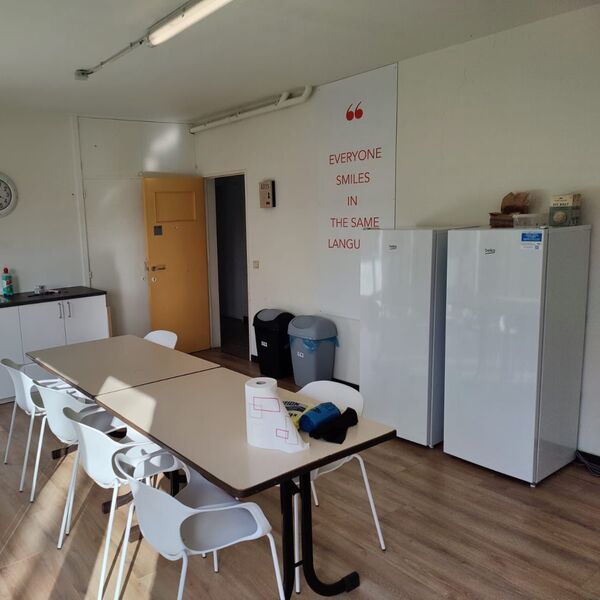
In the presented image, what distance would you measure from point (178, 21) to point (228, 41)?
62 centimetres

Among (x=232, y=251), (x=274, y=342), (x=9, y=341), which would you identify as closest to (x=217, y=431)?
(x=274, y=342)

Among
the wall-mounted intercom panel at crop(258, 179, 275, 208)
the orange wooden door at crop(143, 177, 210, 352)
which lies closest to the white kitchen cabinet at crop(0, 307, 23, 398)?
the orange wooden door at crop(143, 177, 210, 352)

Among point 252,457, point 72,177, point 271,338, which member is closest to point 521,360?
point 252,457

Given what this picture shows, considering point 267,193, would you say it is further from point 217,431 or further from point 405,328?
point 217,431

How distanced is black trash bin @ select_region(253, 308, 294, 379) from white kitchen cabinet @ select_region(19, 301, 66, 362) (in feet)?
6.45

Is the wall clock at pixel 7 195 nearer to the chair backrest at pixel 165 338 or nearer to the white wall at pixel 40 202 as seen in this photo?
the white wall at pixel 40 202

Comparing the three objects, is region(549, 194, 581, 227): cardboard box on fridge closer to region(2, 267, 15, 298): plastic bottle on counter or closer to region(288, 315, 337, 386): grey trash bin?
region(288, 315, 337, 386): grey trash bin

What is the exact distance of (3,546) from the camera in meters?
2.92

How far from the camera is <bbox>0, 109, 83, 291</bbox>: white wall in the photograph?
5.67 m

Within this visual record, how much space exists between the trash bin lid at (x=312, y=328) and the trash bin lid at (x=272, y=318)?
0.24 metres

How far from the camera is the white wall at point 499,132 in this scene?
345 cm

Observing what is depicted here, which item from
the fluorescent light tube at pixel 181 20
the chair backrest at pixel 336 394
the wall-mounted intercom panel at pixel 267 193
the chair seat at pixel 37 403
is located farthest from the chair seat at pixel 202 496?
the wall-mounted intercom panel at pixel 267 193

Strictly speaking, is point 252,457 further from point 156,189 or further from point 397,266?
point 156,189

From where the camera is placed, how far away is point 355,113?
191 inches
